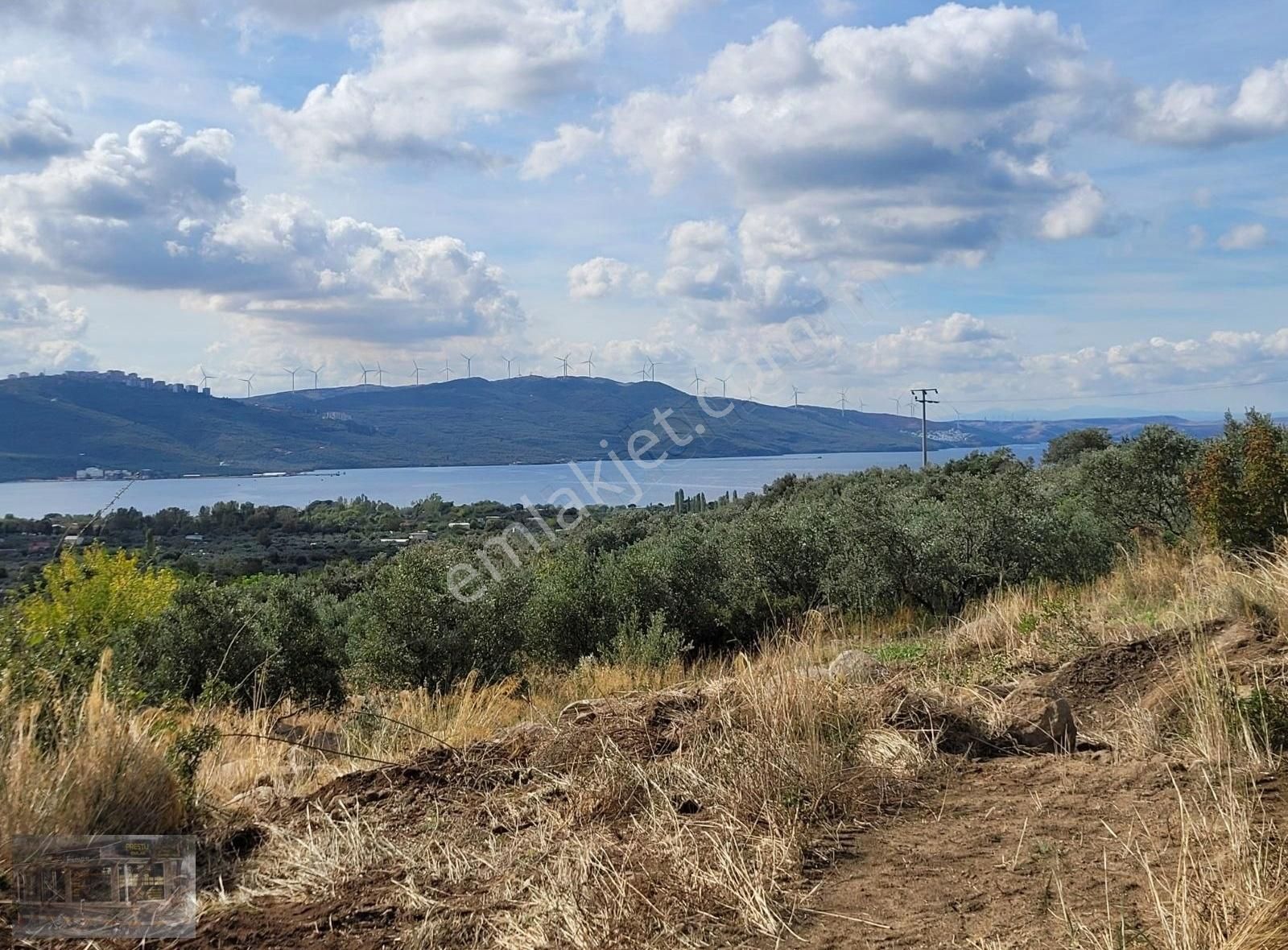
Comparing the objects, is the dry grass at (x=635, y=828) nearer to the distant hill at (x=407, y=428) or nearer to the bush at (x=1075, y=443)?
the distant hill at (x=407, y=428)

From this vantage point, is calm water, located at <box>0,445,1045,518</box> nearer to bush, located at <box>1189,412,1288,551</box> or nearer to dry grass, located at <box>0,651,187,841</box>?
bush, located at <box>1189,412,1288,551</box>

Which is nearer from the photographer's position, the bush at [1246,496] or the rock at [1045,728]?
the rock at [1045,728]

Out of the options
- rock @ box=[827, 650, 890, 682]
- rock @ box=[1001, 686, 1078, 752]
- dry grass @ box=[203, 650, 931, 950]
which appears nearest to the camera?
dry grass @ box=[203, 650, 931, 950]

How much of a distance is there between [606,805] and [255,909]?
1.60m

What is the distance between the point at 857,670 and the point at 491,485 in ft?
185

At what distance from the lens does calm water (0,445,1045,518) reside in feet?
118

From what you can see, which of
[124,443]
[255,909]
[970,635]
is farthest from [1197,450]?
[124,443]

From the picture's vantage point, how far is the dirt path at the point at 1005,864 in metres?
3.28

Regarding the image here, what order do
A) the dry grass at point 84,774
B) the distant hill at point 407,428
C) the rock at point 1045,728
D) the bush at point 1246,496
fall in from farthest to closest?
Result: the distant hill at point 407,428, the bush at point 1246,496, the rock at point 1045,728, the dry grass at point 84,774

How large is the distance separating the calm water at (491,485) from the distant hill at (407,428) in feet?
4.18

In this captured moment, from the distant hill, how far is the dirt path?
35.5 m

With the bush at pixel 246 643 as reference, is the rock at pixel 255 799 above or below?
above

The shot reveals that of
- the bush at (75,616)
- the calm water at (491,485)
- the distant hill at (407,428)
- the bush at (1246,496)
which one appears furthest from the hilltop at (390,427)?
the bush at (1246,496)
